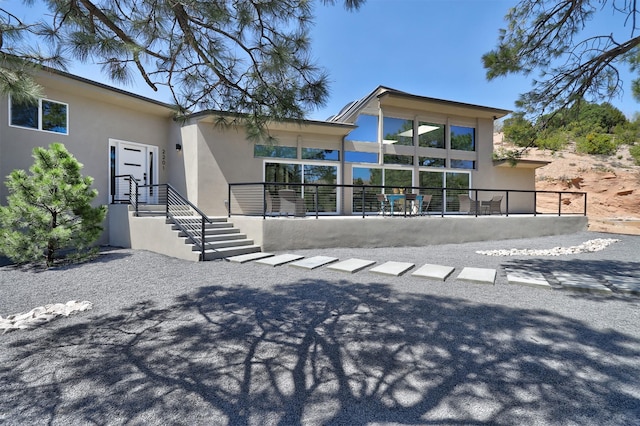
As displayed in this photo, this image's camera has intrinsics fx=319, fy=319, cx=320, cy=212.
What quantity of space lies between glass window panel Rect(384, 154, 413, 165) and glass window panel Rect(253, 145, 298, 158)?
13.3 feet

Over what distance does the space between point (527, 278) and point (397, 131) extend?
9687mm

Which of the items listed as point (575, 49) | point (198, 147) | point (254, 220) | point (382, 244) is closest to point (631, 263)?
point (575, 49)

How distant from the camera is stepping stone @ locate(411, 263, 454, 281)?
5.67 metres

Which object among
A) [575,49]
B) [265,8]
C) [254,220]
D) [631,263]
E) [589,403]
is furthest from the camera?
[254,220]

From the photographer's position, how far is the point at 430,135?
1451 centimetres

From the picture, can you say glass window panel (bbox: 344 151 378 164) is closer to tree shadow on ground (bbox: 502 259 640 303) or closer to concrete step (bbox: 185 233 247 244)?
concrete step (bbox: 185 233 247 244)

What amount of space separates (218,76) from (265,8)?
1.16 meters

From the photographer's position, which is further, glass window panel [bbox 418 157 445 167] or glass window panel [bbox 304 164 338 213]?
glass window panel [bbox 418 157 445 167]

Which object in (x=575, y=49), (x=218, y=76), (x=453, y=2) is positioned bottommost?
(x=218, y=76)

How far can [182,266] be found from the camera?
6.78 meters

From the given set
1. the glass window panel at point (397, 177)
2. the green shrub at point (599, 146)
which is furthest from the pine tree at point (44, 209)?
the green shrub at point (599, 146)

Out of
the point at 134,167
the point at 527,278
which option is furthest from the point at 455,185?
the point at 134,167

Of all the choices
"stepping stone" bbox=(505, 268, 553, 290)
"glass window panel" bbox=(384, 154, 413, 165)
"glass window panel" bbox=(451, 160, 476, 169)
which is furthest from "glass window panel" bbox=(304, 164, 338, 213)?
"stepping stone" bbox=(505, 268, 553, 290)

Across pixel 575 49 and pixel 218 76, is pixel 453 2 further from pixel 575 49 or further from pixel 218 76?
pixel 218 76
